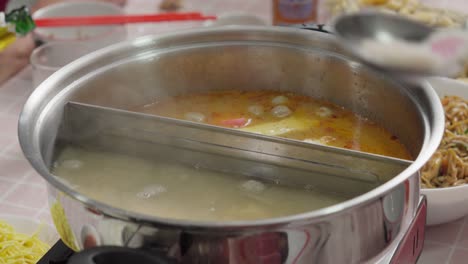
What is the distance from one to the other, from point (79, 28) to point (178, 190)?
1546 millimetres

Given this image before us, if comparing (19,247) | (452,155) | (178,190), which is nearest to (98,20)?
(19,247)

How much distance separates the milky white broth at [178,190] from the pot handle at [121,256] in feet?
0.96

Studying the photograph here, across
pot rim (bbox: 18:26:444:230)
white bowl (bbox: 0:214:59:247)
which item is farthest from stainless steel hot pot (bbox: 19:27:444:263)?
white bowl (bbox: 0:214:59:247)

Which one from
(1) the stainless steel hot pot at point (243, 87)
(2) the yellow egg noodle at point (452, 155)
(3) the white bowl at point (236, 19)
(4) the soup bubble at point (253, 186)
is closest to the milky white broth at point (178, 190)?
(4) the soup bubble at point (253, 186)

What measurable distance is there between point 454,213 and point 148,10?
1.99m

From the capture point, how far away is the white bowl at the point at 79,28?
8.85 ft

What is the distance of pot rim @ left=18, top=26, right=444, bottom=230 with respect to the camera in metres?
1.11

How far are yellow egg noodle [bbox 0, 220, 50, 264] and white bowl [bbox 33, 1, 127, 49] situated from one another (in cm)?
100

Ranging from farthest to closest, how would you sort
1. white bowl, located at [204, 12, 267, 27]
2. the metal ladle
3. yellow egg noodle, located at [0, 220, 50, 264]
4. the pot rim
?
white bowl, located at [204, 12, 267, 27], yellow egg noodle, located at [0, 220, 50, 264], the pot rim, the metal ladle

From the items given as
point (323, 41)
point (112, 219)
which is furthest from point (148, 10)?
point (112, 219)

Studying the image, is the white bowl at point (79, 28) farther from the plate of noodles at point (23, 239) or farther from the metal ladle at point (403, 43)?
the metal ladle at point (403, 43)

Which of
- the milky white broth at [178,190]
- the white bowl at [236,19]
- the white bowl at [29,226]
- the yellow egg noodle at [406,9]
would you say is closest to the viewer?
the milky white broth at [178,190]

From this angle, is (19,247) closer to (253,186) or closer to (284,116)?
(253,186)

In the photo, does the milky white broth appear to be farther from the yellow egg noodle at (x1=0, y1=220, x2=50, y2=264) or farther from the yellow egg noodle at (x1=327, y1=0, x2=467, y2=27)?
the yellow egg noodle at (x1=327, y1=0, x2=467, y2=27)
